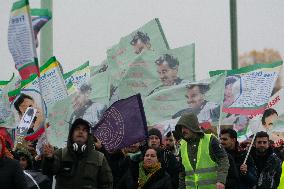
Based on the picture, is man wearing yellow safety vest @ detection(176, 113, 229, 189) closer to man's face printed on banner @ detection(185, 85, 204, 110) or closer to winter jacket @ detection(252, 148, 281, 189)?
winter jacket @ detection(252, 148, 281, 189)

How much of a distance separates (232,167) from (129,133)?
1281 mm

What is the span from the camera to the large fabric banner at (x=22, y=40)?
255 inches

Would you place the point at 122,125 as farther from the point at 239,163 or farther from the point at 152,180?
the point at 239,163

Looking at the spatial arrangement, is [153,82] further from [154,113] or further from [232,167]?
[232,167]

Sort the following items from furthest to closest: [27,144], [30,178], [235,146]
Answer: [27,144] < [235,146] < [30,178]

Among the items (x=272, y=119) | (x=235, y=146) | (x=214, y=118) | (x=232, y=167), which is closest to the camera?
(x=232, y=167)

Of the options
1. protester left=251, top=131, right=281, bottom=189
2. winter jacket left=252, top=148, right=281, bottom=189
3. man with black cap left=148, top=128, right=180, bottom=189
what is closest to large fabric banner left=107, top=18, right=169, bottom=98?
protester left=251, top=131, right=281, bottom=189

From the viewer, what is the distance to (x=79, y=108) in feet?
35.0

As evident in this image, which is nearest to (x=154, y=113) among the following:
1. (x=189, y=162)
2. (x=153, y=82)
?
(x=153, y=82)

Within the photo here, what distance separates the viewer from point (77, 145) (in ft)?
22.1

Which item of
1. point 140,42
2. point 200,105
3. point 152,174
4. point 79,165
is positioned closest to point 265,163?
point 200,105

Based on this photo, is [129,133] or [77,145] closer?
[77,145]

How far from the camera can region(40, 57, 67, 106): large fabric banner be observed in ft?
29.6

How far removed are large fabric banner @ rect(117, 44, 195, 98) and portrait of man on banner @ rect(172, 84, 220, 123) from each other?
1.62 metres
